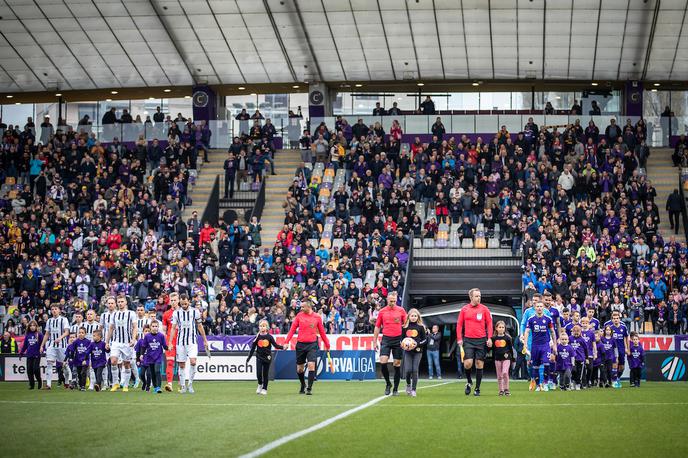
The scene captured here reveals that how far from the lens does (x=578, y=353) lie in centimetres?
2588

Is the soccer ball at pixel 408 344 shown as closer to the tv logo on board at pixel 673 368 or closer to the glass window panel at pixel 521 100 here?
the tv logo on board at pixel 673 368

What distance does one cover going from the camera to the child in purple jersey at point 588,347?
26438mm

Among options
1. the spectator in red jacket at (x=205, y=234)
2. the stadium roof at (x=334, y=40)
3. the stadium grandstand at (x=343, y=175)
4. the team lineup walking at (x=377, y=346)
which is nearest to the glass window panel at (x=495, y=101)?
the stadium grandstand at (x=343, y=175)

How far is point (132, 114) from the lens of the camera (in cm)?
5491

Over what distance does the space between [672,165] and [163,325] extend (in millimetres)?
28545

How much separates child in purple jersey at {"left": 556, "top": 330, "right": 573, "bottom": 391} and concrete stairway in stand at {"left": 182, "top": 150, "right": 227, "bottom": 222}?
24014mm

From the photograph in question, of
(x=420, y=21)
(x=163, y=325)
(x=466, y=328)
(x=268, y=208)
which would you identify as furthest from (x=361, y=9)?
(x=466, y=328)

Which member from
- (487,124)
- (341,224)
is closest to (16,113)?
(341,224)

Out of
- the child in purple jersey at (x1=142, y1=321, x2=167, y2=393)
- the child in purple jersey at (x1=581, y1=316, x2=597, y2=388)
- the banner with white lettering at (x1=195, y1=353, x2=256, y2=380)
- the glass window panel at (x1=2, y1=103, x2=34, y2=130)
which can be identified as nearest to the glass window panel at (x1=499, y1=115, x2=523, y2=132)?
the banner with white lettering at (x1=195, y1=353, x2=256, y2=380)

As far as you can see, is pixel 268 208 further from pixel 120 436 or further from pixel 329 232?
pixel 120 436

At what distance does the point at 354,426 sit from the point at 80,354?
1392cm

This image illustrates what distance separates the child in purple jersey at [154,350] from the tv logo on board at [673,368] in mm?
15770

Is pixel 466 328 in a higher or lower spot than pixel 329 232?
lower

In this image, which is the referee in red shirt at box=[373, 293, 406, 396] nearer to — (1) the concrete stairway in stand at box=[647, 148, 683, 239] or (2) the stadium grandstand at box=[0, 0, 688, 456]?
(2) the stadium grandstand at box=[0, 0, 688, 456]
